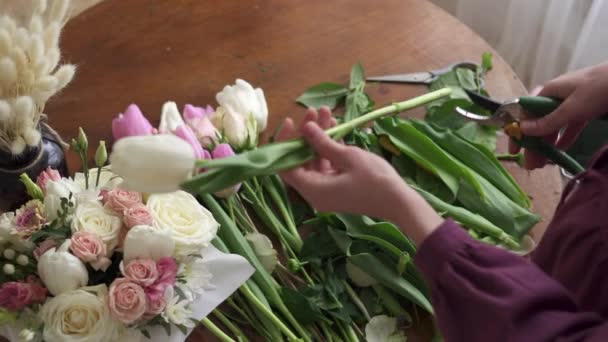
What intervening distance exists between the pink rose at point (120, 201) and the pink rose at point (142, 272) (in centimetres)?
7

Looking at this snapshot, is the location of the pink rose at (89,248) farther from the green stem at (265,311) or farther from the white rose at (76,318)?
the green stem at (265,311)

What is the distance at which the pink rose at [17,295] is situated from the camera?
26.0 inches

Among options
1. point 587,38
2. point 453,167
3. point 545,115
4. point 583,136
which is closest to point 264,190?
point 453,167

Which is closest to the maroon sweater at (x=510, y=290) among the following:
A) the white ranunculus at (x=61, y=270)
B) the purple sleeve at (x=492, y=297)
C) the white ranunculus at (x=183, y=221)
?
the purple sleeve at (x=492, y=297)

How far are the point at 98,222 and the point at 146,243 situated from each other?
0.07m

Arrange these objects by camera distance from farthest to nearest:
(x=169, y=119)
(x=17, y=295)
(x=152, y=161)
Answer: (x=169, y=119), (x=17, y=295), (x=152, y=161)

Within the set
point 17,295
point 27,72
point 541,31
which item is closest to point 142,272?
point 17,295

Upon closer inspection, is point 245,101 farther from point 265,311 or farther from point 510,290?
point 510,290

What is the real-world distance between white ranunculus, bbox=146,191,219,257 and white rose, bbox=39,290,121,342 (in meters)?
0.11

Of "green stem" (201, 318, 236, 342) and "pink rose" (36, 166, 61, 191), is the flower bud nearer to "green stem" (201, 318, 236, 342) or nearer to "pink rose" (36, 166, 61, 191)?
"pink rose" (36, 166, 61, 191)

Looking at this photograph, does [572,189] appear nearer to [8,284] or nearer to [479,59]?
[479,59]

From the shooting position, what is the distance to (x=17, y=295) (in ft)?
2.17

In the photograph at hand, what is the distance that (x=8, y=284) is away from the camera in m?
0.66

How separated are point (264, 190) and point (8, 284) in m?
0.36
